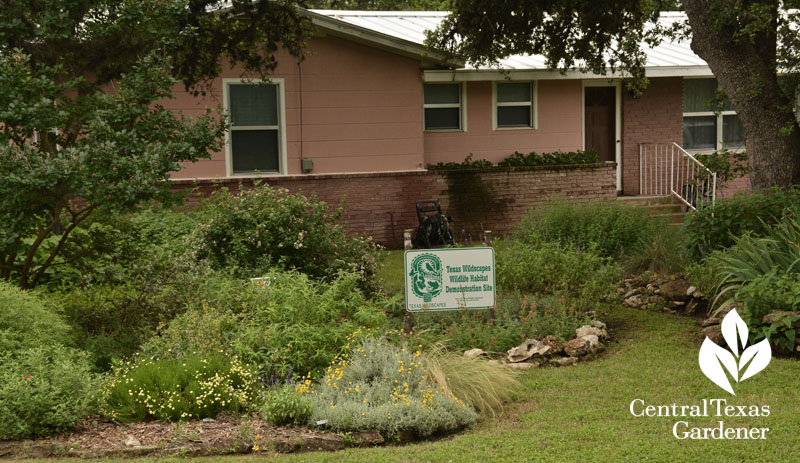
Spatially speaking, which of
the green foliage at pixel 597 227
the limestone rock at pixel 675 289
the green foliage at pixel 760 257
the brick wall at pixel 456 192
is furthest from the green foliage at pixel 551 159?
the green foliage at pixel 760 257

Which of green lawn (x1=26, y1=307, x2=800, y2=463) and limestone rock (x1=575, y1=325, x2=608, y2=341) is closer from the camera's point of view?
green lawn (x1=26, y1=307, x2=800, y2=463)

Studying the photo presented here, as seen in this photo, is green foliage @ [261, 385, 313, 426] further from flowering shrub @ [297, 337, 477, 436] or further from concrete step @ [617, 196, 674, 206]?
concrete step @ [617, 196, 674, 206]

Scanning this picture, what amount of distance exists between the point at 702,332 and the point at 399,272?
530 cm

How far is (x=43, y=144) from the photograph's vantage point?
8156mm

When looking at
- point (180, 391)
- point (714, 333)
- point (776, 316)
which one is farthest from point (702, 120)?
point (180, 391)

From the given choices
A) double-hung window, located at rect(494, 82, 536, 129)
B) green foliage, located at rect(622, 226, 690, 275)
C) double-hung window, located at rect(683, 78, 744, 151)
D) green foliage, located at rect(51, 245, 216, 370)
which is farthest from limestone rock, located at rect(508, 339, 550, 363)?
double-hung window, located at rect(683, 78, 744, 151)

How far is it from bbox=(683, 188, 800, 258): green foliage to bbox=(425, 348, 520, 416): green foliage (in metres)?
4.40

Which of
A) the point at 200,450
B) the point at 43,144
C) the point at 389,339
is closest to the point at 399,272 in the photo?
the point at 389,339

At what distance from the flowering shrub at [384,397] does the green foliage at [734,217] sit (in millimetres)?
5065

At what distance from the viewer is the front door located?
19.4 meters

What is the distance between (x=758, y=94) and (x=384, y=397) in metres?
7.03

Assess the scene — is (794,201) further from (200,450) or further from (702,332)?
(200,450)

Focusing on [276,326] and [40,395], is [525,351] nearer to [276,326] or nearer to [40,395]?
[276,326]

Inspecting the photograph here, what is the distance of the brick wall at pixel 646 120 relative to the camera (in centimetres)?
1942
